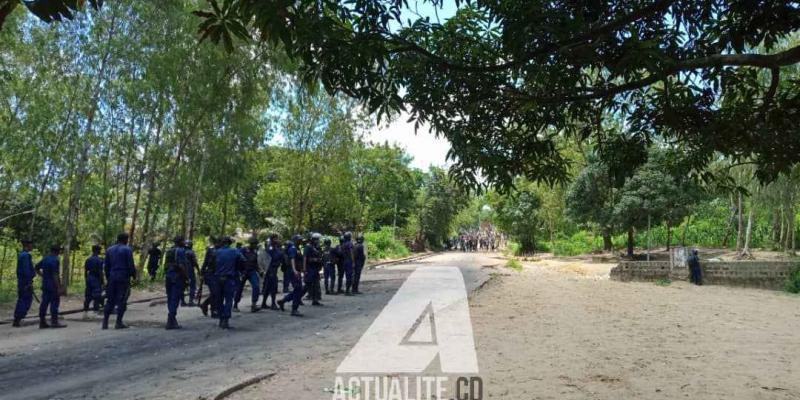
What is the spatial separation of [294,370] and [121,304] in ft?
17.0

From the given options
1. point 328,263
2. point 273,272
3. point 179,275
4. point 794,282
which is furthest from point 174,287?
point 794,282

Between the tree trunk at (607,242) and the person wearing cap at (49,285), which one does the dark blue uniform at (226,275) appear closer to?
the person wearing cap at (49,285)

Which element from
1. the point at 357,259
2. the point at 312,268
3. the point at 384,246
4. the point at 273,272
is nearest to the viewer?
the point at 273,272

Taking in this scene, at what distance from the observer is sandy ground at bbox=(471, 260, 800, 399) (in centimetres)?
633

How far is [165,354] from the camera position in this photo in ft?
26.6

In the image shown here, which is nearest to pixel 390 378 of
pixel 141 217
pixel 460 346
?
pixel 460 346

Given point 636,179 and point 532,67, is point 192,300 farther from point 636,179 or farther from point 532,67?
point 636,179

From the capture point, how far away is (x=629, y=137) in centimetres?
616

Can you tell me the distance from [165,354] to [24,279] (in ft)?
15.4

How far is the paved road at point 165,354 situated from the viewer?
6.22 meters

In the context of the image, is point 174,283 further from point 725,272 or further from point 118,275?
point 725,272

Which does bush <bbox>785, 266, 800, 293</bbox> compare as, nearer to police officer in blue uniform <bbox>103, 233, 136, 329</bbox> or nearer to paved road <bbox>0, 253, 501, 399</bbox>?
paved road <bbox>0, 253, 501, 399</bbox>

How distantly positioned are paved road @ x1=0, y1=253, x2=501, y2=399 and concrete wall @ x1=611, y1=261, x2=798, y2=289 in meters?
13.7

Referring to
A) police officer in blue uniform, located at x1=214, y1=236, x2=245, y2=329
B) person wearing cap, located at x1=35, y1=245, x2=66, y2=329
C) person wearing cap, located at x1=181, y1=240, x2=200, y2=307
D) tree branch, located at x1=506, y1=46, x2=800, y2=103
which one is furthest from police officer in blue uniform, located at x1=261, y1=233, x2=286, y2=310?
tree branch, located at x1=506, y1=46, x2=800, y2=103
